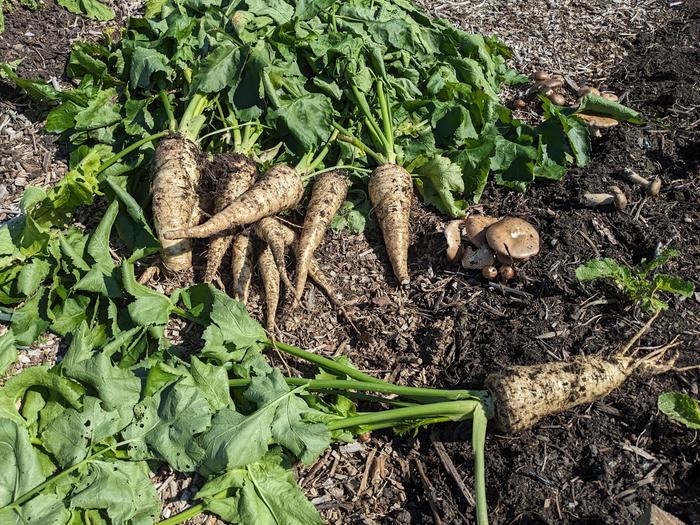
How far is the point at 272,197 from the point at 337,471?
1884mm

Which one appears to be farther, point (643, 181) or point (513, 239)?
point (643, 181)

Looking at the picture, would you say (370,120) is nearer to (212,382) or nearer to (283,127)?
(283,127)

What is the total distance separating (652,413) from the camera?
11.8 feet

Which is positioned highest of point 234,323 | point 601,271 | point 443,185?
point 601,271

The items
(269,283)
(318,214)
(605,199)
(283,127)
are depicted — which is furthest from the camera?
(283,127)

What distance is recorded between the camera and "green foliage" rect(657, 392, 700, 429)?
3.31 meters

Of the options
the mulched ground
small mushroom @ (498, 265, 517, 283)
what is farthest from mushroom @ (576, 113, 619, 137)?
small mushroom @ (498, 265, 517, 283)

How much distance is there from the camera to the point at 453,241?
14.8 ft

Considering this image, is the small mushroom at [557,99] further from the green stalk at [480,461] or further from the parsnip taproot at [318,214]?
the green stalk at [480,461]

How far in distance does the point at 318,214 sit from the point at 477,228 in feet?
3.71

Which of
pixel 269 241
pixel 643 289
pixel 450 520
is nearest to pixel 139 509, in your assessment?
pixel 450 520

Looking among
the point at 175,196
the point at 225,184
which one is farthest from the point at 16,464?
the point at 225,184

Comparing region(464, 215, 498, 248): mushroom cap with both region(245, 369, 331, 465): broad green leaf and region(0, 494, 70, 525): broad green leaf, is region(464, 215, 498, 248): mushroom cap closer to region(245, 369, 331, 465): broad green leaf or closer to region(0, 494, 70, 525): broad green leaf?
region(245, 369, 331, 465): broad green leaf

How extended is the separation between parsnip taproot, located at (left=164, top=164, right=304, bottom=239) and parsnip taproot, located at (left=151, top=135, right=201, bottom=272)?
158 millimetres
